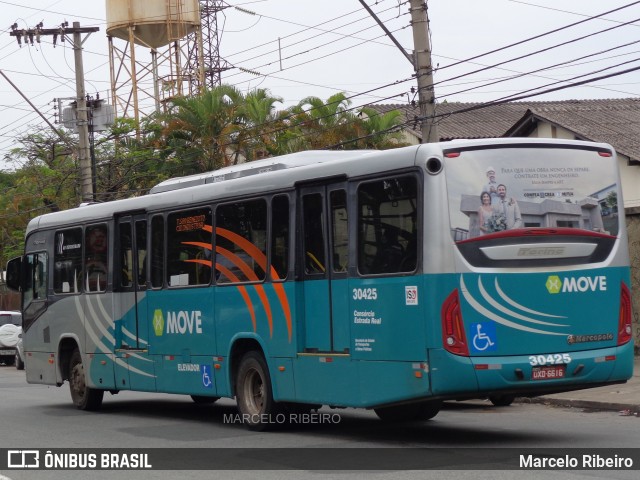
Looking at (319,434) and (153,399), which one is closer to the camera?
(319,434)

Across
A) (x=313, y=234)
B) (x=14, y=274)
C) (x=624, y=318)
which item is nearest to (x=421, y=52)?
(x=313, y=234)

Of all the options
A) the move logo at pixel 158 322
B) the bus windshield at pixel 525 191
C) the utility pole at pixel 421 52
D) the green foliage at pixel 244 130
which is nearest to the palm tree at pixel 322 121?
the green foliage at pixel 244 130

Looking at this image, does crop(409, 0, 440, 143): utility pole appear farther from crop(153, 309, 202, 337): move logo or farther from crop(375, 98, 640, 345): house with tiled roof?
crop(375, 98, 640, 345): house with tiled roof

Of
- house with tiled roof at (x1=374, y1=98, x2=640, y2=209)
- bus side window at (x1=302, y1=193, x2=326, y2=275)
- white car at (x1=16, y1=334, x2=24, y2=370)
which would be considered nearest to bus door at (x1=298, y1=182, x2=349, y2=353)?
bus side window at (x1=302, y1=193, x2=326, y2=275)

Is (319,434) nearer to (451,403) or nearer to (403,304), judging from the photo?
(403,304)

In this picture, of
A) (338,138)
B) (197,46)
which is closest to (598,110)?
(338,138)

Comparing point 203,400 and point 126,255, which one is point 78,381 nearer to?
point 203,400

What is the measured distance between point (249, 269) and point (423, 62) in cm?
733

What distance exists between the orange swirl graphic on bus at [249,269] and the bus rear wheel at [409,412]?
6.25 ft

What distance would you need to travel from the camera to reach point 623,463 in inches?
420

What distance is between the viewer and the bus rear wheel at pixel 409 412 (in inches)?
580

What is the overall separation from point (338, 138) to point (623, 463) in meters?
25.4

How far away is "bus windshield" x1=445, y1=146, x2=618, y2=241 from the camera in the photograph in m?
11.7

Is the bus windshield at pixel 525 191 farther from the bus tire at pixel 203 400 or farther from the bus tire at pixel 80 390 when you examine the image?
the bus tire at pixel 80 390
